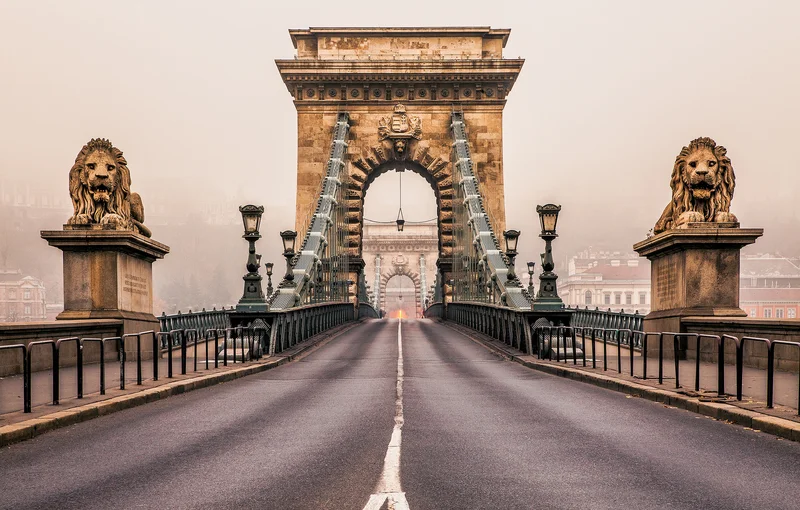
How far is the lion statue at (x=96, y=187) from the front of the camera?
17547 millimetres

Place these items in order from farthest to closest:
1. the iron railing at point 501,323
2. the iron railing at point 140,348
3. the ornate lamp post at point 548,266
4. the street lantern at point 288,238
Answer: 1. the street lantern at point 288,238
2. the iron railing at point 501,323
3. the ornate lamp post at point 548,266
4. the iron railing at point 140,348

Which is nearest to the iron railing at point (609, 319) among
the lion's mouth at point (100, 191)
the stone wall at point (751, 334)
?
the stone wall at point (751, 334)

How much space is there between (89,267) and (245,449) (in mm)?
10643

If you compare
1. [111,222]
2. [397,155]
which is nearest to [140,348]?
[111,222]

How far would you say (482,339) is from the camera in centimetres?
2742

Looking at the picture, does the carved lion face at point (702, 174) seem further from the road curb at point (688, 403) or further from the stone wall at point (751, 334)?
the road curb at point (688, 403)

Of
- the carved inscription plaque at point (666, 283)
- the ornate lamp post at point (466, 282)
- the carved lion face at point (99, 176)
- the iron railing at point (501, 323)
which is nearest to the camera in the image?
the carved inscription plaque at point (666, 283)

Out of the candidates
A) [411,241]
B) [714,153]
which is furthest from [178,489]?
[411,241]

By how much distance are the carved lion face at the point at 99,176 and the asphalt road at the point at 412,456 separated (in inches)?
266

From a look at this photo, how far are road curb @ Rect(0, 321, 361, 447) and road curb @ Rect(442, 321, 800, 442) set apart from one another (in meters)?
6.27

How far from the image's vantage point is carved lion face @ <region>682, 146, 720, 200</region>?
672 inches

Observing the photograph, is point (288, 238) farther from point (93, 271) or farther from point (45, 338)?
point (45, 338)

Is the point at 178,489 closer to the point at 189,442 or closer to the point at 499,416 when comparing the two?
the point at 189,442

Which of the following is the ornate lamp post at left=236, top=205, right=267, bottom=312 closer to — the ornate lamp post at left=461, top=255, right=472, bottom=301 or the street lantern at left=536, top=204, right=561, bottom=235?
the street lantern at left=536, top=204, right=561, bottom=235
